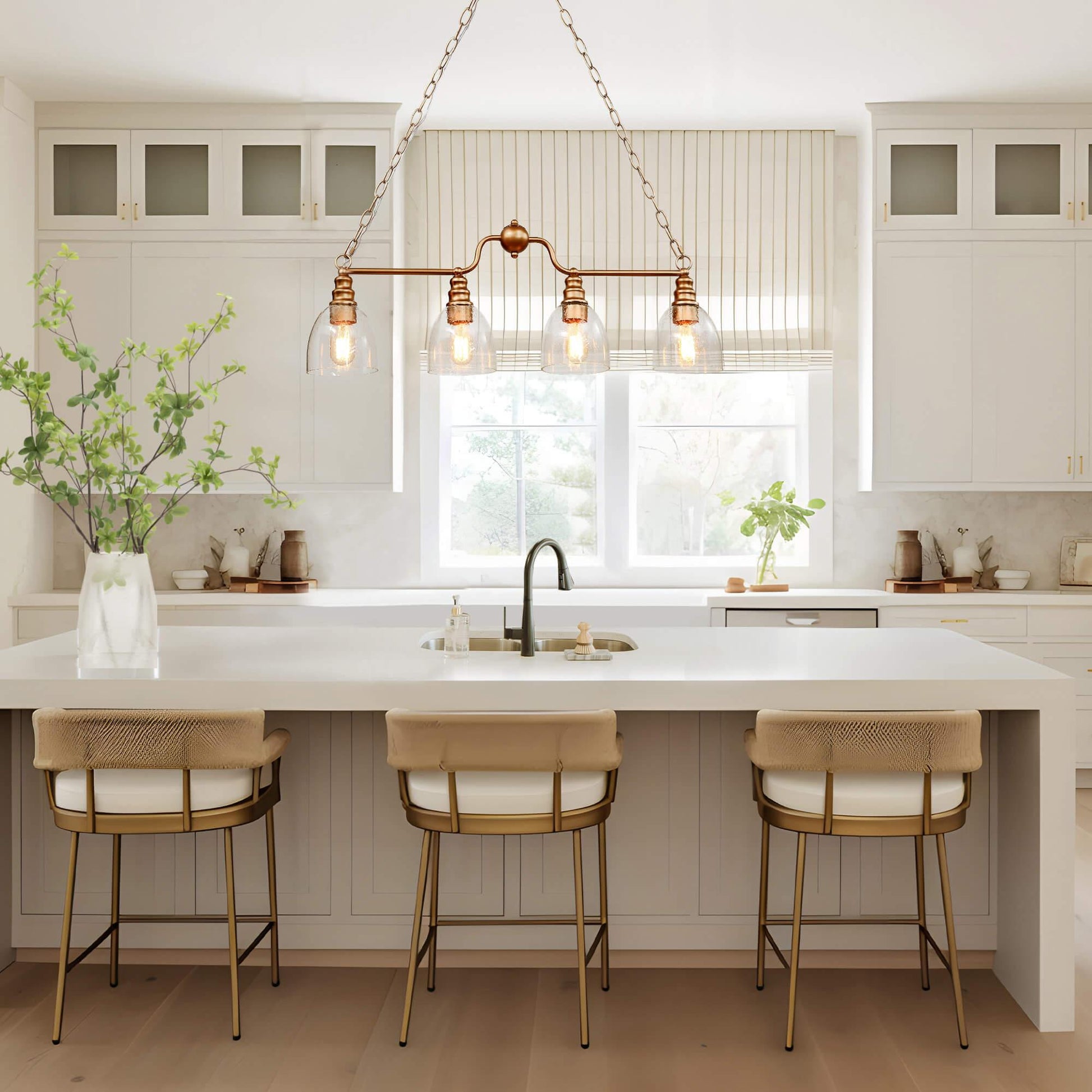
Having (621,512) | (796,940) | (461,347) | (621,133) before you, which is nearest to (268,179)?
(621,133)

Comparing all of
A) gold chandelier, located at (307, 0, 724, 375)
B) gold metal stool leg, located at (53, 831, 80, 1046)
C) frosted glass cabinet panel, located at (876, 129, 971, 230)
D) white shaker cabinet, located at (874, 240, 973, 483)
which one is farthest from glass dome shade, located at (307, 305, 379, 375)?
frosted glass cabinet panel, located at (876, 129, 971, 230)

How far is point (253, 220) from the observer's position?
432 cm

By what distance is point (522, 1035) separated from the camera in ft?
7.34

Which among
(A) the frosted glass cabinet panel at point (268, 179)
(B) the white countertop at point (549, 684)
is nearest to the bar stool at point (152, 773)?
(B) the white countertop at point (549, 684)

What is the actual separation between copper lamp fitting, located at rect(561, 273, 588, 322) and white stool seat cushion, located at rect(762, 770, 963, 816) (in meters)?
1.16

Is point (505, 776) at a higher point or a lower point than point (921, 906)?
higher

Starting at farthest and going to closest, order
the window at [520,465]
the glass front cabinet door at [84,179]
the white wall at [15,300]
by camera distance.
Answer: the window at [520,465] → the glass front cabinet door at [84,179] → the white wall at [15,300]

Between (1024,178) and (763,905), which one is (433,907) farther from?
(1024,178)

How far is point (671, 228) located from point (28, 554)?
3.37 meters

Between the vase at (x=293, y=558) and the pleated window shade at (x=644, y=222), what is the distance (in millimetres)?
1304

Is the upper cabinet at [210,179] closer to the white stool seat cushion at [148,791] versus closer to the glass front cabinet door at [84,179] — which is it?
the glass front cabinet door at [84,179]

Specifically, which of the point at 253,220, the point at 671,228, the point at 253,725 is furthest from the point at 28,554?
the point at 671,228

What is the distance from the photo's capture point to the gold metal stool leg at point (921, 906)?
7.70 ft

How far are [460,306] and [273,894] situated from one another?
5.03ft
